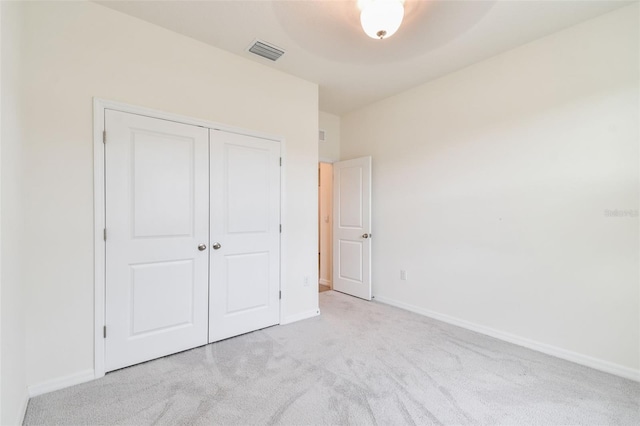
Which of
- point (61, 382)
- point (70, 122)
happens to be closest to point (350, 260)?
point (61, 382)

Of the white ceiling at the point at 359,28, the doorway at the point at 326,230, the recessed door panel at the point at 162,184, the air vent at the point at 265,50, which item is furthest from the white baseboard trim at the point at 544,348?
the air vent at the point at 265,50

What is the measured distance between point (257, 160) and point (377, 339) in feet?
7.03

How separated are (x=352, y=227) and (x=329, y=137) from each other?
4.88 feet

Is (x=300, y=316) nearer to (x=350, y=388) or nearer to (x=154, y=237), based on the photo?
(x=350, y=388)

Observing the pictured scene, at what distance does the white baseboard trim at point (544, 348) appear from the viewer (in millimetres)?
2074

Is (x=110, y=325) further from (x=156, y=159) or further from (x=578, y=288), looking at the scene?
(x=578, y=288)

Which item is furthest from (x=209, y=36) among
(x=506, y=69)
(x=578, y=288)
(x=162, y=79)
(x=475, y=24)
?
(x=578, y=288)

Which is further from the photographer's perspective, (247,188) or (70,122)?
(247,188)

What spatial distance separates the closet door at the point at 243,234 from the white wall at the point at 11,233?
3.96ft

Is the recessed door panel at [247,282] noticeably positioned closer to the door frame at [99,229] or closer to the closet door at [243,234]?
the closet door at [243,234]

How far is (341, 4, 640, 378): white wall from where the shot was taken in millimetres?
2109

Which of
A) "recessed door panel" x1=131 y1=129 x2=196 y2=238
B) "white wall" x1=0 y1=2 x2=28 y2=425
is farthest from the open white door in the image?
"white wall" x1=0 y1=2 x2=28 y2=425

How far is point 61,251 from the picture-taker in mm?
1892

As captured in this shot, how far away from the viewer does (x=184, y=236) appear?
240cm
